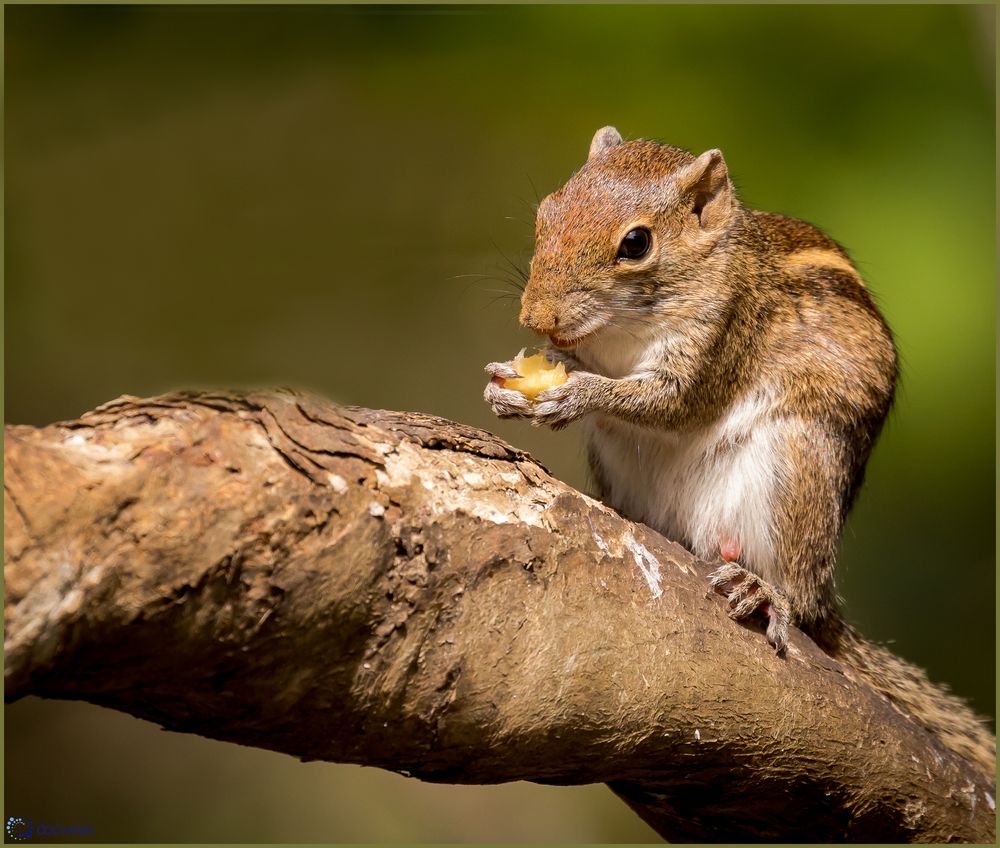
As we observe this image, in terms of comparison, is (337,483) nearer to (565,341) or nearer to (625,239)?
(565,341)

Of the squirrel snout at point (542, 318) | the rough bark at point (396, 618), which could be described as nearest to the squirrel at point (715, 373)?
the squirrel snout at point (542, 318)

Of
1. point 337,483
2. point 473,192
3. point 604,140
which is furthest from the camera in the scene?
point 473,192

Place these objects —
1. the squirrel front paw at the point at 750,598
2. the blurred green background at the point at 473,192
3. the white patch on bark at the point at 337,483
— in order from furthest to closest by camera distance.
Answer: the blurred green background at the point at 473,192 < the squirrel front paw at the point at 750,598 < the white patch on bark at the point at 337,483

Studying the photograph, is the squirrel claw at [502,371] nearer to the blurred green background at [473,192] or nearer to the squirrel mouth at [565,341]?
the squirrel mouth at [565,341]

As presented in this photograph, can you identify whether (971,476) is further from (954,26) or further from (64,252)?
Result: (64,252)

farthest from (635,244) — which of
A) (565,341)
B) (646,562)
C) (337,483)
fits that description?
(337,483)

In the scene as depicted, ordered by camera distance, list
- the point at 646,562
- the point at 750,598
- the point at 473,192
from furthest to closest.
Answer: the point at 473,192 → the point at 750,598 → the point at 646,562

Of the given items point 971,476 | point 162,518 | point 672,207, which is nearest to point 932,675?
point 971,476
